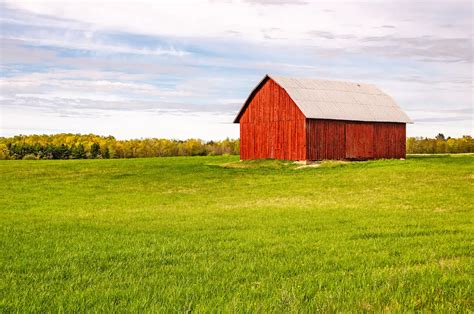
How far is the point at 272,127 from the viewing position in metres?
51.8

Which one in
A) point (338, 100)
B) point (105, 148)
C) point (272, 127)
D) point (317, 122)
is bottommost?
point (105, 148)

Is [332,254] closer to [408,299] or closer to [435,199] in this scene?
[408,299]

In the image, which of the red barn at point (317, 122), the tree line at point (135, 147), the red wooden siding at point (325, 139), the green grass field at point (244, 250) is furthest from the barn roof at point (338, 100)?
the tree line at point (135, 147)

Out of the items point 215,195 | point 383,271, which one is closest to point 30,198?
point 215,195

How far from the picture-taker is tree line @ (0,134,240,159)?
89.4m

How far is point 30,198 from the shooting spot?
29.2 meters

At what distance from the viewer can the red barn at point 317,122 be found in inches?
1932

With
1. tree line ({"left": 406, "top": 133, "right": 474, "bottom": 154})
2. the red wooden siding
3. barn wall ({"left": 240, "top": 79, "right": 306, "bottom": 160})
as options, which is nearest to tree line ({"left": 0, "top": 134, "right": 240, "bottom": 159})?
tree line ({"left": 406, "top": 133, "right": 474, "bottom": 154})

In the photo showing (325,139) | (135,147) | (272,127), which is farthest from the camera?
(135,147)

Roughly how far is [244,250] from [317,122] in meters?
38.0

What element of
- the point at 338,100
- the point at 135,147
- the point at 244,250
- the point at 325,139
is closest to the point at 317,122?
the point at 325,139

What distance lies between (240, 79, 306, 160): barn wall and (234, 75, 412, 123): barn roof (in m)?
0.71

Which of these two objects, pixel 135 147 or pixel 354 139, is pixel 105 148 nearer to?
pixel 135 147

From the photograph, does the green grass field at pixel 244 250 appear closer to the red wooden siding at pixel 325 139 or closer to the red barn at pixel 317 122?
the red wooden siding at pixel 325 139
